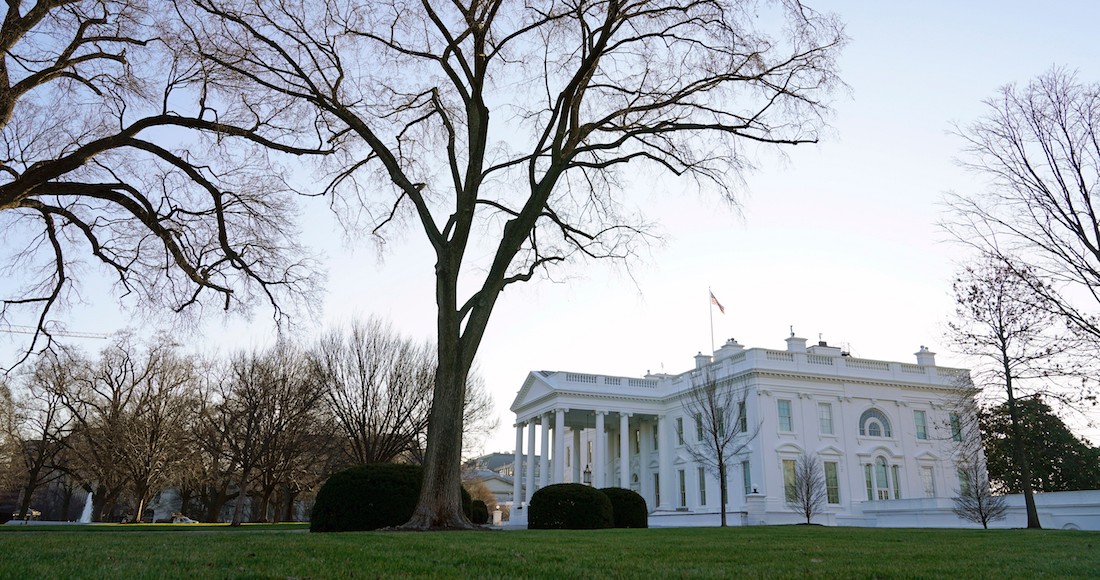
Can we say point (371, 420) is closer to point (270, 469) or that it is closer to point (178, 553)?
point (270, 469)

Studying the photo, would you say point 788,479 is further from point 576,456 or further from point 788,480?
point 576,456

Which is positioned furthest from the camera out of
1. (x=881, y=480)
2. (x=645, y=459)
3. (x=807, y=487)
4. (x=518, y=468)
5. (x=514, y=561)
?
(x=518, y=468)

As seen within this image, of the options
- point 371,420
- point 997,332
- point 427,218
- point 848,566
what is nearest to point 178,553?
point 848,566

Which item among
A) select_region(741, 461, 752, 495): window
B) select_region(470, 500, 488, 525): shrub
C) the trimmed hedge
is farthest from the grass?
select_region(741, 461, 752, 495): window

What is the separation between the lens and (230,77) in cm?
1392

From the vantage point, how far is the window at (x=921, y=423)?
4303 cm

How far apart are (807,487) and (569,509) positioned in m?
19.2

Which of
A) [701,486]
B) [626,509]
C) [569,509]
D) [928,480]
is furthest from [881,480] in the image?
[569,509]

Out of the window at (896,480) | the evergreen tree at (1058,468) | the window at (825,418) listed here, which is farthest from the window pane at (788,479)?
the evergreen tree at (1058,468)

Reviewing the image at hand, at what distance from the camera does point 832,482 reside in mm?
40188

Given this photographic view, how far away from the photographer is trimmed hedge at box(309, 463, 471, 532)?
1522 cm

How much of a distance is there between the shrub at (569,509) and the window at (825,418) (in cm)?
2671

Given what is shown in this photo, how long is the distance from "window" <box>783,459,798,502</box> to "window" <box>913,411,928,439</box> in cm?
907

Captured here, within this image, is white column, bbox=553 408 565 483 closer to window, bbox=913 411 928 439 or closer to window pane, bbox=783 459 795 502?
window pane, bbox=783 459 795 502
